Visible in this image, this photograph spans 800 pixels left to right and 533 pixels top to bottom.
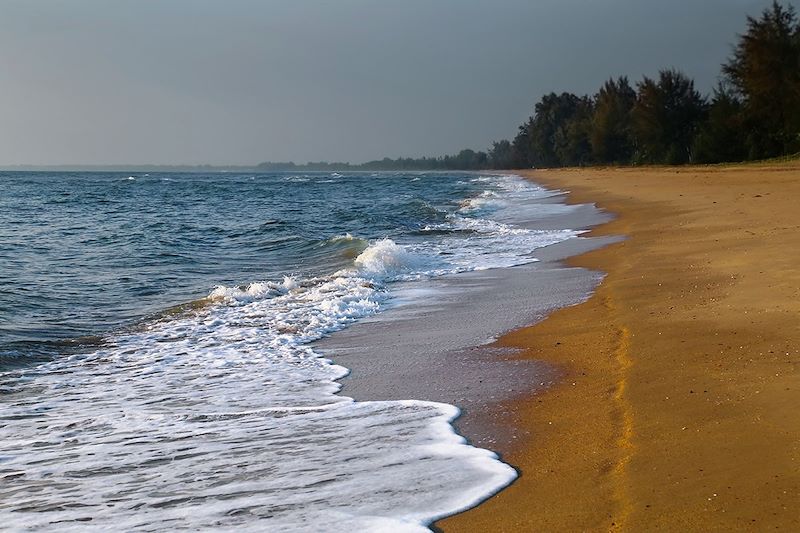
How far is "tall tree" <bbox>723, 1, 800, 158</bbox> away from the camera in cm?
4144

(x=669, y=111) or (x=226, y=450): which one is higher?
(x=669, y=111)

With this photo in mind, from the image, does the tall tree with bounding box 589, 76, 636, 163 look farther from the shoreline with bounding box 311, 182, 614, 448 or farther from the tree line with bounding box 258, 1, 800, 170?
the shoreline with bounding box 311, 182, 614, 448

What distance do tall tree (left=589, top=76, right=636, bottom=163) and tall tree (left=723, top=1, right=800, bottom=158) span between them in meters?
30.0

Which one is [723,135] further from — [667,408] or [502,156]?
[502,156]

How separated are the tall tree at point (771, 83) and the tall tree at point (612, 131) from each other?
30.0m

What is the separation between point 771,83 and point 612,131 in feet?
116

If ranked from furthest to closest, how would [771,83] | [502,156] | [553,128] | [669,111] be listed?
1. [502,156]
2. [553,128]
3. [669,111]
4. [771,83]

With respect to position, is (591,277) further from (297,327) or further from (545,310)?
(297,327)

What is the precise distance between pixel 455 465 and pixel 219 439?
1.52 m

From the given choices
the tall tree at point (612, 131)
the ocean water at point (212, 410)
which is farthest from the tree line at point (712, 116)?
the ocean water at point (212, 410)

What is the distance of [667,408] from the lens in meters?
4.44

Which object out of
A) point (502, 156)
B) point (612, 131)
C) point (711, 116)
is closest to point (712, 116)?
point (711, 116)

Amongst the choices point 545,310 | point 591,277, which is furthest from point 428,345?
point 591,277

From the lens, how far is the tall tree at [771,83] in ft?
136
